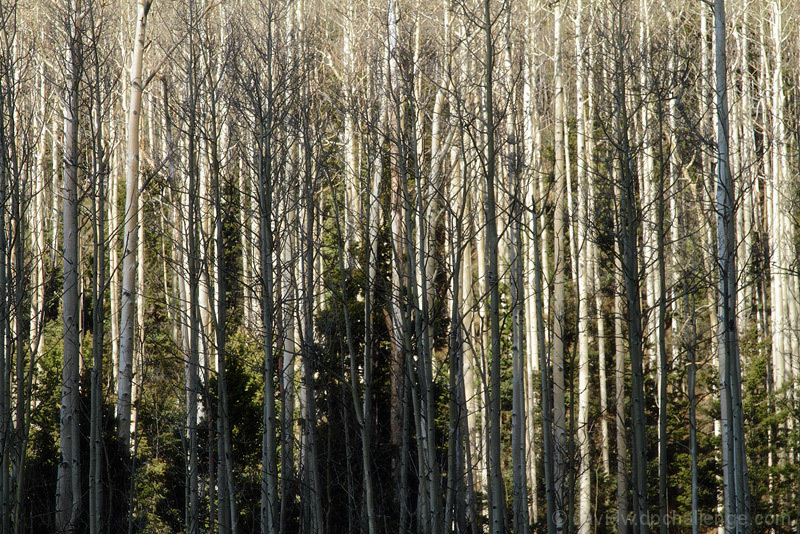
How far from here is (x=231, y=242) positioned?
1619 centimetres

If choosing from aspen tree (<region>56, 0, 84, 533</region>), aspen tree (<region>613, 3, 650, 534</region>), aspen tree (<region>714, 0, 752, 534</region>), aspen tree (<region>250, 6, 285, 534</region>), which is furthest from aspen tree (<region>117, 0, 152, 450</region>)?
aspen tree (<region>714, 0, 752, 534</region>)

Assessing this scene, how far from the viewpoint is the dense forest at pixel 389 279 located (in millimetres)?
6398

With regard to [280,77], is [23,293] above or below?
below

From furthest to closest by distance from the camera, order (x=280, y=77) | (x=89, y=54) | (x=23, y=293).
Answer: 1. (x=280, y=77)
2. (x=89, y=54)
3. (x=23, y=293)

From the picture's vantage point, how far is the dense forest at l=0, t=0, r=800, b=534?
6.40 m

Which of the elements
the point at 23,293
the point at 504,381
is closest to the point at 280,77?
the point at 23,293

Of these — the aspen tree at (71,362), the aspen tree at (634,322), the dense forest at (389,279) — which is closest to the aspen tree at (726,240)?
the dense forest at (389,279)

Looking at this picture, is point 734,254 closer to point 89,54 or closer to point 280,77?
point 280,77

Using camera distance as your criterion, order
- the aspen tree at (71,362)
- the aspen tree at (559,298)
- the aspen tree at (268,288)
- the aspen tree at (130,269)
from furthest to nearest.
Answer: the aspen tree at (559,298) < the aspen tree at (130,269) < the aspen tree at (71,362) < the aspen tree at (268,288)

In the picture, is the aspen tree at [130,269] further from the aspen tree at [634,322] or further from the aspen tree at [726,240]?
the aspen tree at [726,240]

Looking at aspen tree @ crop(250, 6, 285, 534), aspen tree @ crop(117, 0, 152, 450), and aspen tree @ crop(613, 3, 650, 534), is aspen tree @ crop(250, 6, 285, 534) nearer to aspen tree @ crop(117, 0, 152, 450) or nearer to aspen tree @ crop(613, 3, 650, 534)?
aspen tree @ crop(117, 0, 152, 450)

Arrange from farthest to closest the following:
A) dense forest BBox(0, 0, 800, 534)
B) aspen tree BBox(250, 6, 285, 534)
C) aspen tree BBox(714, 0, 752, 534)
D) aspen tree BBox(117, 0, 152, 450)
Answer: aspen tree BBox(117, 0, 152, 450) → aspen tree BBox(250, 6, 285, 534) → dense forest BBox(0, 0, 800, 534) → aspen tree BBox(714, 0, 752, 534)

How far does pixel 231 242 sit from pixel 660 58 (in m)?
11.4

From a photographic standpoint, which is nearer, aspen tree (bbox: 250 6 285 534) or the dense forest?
the dense forest
